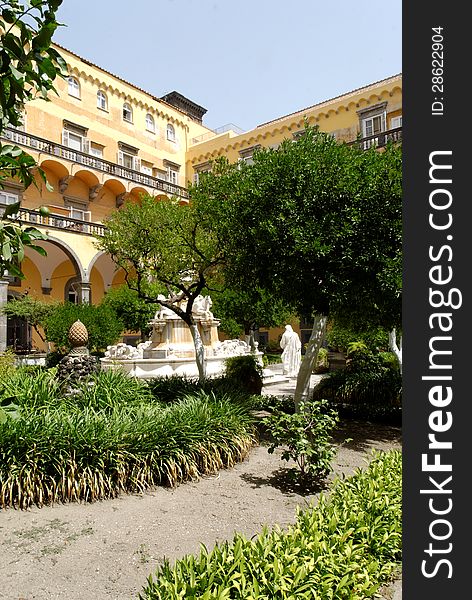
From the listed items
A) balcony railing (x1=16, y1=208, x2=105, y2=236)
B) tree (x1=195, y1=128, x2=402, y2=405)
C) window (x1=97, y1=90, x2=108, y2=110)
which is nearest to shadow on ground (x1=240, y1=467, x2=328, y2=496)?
tree (x1=195, y1=128, x2=402, y2=405)

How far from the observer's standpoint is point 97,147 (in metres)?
31.1

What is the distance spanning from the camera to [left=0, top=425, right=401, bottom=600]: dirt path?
11.5 feet

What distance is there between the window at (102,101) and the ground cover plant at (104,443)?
28.6 meters

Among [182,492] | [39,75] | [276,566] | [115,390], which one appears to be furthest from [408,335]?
[115,390]

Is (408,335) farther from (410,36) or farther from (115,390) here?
(115,390)

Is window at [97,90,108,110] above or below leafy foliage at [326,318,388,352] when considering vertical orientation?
above

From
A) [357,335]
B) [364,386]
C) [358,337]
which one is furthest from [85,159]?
[364,386]

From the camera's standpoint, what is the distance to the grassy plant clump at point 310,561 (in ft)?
8.29

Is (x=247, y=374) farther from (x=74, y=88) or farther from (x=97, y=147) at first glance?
(x=74, y=88)

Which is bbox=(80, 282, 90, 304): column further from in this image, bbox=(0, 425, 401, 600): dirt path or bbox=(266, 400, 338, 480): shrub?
bbox=(266, 400, 338, 480): shrub

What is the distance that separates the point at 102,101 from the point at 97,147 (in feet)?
11.2

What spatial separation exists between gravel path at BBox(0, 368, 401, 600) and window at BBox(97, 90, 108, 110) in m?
31.0

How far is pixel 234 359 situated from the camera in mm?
13461

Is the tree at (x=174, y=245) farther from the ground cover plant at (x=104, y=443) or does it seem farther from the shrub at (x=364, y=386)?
the shrub at (x=364, y=386)
